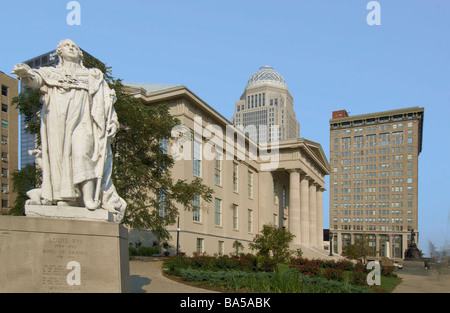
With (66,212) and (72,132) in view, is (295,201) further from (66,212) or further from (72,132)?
(66,212)

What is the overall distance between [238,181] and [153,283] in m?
32.6

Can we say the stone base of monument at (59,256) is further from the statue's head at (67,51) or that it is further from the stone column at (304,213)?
the stone column at (304,213)

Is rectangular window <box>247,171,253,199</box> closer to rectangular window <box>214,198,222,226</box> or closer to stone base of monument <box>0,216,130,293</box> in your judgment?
rectangular window <box>214,198,222,226</box>

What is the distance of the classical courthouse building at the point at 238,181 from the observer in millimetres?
36750

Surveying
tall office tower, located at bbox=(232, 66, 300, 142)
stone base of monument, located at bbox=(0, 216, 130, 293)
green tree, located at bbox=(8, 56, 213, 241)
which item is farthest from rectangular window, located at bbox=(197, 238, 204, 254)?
tall office tower, located at bbox=(232, 66, 300, 142)

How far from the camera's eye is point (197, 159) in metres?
38.9

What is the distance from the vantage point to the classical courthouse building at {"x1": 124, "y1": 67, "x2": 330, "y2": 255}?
36750 millimetres

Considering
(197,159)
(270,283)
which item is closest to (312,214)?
(197,159)

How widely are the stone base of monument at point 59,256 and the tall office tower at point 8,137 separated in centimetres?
6557

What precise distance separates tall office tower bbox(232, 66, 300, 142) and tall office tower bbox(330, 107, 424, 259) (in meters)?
46.6

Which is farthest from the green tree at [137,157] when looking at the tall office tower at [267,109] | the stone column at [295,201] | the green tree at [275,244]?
the tall office tower at [267,109]
